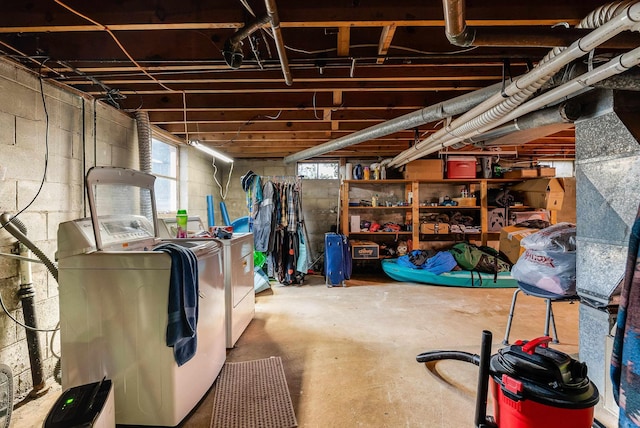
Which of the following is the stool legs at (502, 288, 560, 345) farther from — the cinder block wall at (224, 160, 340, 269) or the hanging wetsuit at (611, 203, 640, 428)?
the cinder block wall at (224, 160, 340, 269)

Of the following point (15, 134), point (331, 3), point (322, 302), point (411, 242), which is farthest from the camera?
point (411, 242)

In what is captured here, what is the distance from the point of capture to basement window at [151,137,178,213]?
3.81 m

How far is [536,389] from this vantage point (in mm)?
1091

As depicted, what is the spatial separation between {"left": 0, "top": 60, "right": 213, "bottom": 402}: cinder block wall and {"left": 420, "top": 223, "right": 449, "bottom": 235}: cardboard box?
4468mm

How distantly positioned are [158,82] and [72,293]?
5.20 ft

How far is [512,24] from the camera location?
5.17ft

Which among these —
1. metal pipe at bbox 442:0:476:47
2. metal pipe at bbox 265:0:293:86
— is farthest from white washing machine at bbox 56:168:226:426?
metal pipe at bbox 442:0:476:47

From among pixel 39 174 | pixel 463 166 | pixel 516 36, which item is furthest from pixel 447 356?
pixel 463 166

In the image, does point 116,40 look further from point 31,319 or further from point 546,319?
point 546,319

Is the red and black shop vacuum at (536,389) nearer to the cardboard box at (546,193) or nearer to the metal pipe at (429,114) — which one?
the metal pipe at (429,114)

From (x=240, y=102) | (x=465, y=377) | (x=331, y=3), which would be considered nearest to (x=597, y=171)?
(x=465, y=377)

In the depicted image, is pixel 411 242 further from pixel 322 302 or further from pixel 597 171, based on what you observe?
pixel 597 171

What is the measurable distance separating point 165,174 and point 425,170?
3.96 m

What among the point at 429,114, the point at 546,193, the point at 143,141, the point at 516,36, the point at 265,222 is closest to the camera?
the point at 516,36
